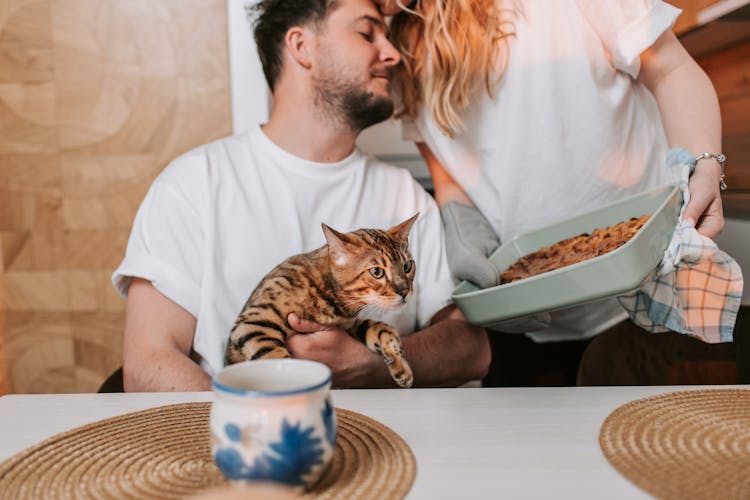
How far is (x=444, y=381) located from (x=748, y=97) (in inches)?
50.2

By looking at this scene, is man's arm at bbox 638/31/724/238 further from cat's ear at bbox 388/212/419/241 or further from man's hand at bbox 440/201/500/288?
cat's ear at bbox 388/212/419/241

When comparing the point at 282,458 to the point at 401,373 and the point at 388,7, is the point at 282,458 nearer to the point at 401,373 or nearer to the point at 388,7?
the point at 401,373

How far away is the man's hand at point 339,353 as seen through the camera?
38.8 inches

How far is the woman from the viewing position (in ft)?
4.37

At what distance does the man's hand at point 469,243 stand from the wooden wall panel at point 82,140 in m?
0.89

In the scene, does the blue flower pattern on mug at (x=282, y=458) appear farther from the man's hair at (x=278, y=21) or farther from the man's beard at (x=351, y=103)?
the man's hair at (x=278, y=21)

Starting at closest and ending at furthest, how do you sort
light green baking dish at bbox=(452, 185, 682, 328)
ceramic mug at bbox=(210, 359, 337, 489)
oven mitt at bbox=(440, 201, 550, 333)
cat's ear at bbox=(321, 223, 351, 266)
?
ceramic mug at bbox=(210, 359, 337, 489)
light green baking dish at bbox=(452, 185, 682, 328)
cat's ear at bbox=(321, 223, 351, 266)
oven mitt at bbox=(440, 201, 550, 333)

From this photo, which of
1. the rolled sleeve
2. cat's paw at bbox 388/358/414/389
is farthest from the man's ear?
cat's paw at bbox 388/358/414/389

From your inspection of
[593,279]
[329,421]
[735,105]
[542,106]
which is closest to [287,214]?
[542,106]

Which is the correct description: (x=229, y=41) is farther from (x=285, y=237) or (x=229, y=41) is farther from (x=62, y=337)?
(x=62, y=337)

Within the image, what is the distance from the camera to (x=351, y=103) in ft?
4.62

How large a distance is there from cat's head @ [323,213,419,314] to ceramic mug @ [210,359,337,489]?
39 cm

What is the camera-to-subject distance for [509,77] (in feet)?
4.66

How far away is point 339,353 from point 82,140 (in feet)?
4.29
